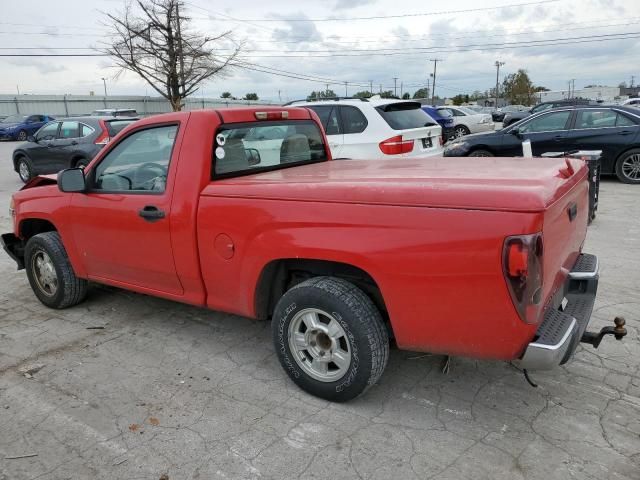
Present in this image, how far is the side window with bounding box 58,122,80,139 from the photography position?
1166cm

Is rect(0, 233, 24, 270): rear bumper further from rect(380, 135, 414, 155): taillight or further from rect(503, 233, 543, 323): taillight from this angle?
rect(380, 135, 414, 155): taillight

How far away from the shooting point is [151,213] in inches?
139

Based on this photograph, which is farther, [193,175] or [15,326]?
[15,326]

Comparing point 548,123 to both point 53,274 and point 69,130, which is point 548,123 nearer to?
point 53,274

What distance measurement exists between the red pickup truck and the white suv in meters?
3.78

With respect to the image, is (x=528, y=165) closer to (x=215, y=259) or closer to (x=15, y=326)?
(x=215, y=259)

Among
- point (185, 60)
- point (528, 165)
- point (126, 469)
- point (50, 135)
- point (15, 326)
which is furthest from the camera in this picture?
point (185, 60)

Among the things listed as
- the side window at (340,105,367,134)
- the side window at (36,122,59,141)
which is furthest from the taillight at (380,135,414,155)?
the side window at (36,122,59,141)

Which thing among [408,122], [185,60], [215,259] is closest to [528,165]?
[215,259]

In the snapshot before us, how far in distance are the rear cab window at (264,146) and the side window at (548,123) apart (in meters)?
7.64

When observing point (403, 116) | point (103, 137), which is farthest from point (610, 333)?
point (103, 137)

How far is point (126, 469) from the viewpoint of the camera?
2574 millimetres

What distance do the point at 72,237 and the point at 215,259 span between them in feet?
5.45

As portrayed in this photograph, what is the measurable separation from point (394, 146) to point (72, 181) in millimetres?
5099
